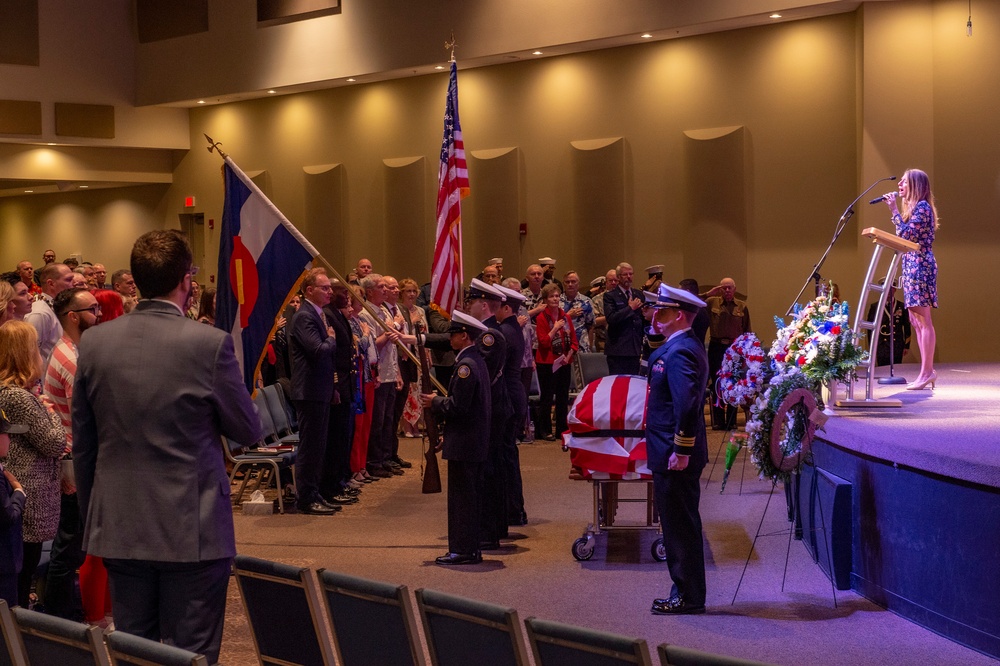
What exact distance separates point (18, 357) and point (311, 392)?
366 cm

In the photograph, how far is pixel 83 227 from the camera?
75.5ft

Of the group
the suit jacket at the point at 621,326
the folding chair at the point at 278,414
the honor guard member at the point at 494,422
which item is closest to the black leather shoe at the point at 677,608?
the honor guard member at the point at 494,422

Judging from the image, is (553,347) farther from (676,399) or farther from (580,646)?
(580,646)

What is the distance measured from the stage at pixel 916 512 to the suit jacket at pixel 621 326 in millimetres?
4774

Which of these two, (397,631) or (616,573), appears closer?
(397,631)

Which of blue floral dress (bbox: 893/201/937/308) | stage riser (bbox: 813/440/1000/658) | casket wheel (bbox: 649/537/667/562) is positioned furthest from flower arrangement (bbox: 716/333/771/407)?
blue floral dress (bbox: 893/201/937/308)

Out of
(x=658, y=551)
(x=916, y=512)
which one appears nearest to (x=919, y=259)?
(x=658, y=551)

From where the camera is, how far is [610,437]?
23.1 feet

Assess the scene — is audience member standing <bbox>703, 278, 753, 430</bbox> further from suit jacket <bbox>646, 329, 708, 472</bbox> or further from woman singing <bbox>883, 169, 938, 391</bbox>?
suit jacket <bbox>646, 329, 708, 472</bbox>

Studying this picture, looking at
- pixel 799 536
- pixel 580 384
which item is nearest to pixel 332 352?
pixel 799 536

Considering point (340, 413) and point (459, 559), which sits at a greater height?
point (340, 413)

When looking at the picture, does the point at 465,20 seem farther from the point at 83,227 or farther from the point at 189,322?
the point at 189,322

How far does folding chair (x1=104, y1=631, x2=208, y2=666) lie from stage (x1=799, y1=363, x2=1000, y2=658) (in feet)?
12.2

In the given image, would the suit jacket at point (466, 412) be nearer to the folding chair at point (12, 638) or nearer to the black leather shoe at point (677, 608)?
the black leather shoe at point (677, 608)
